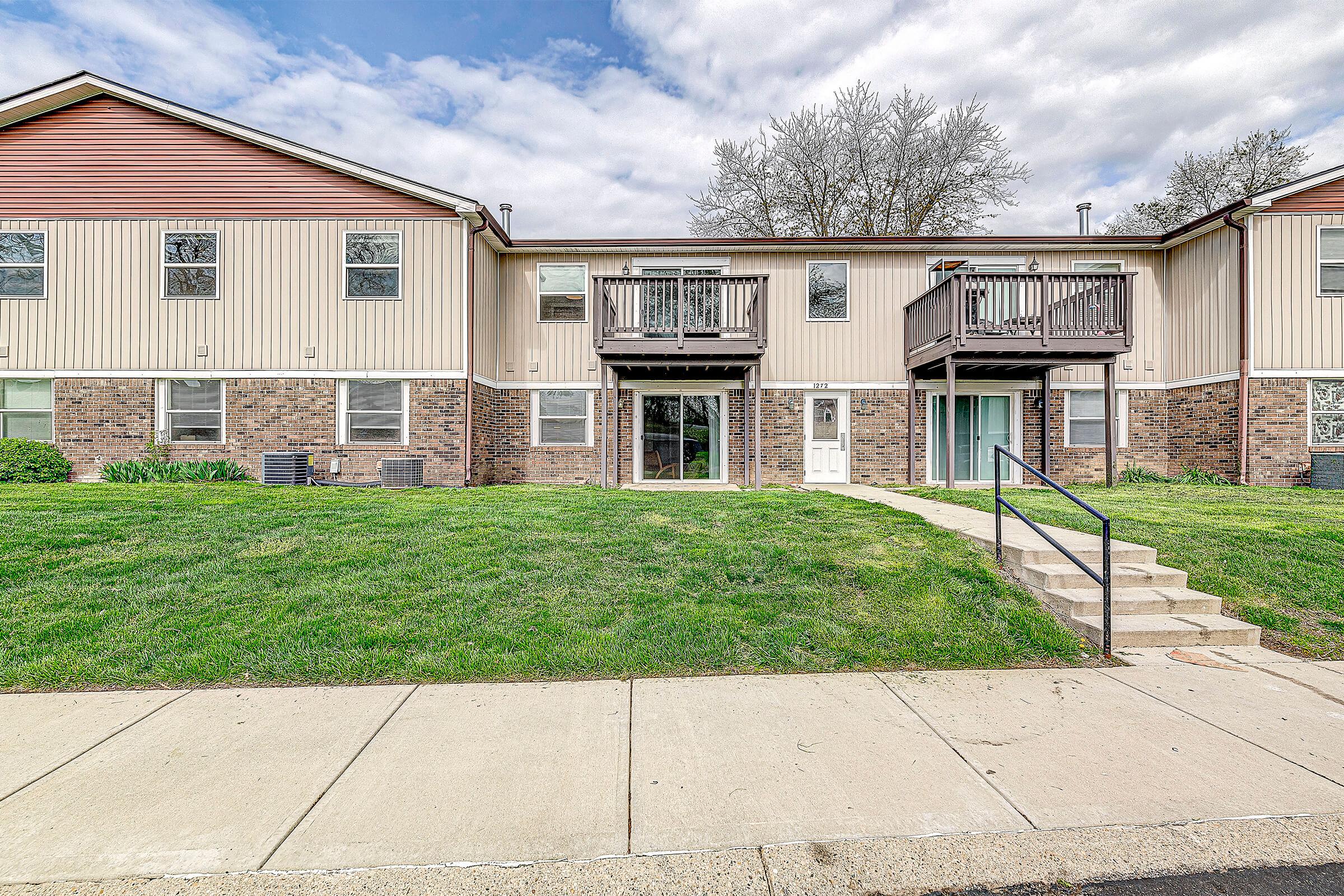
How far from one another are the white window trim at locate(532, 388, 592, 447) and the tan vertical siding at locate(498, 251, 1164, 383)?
274mm

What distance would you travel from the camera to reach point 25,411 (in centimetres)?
1191

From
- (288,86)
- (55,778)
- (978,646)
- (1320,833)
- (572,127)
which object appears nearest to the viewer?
(1320,833)

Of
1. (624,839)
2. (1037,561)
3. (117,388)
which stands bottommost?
(624,839)

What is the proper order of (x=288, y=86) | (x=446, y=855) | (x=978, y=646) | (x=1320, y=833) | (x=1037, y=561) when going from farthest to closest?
(x=288, y=86)
(x=1037, y=561)
(x=978, y=646)
(x=1320, y=833)
(x=446, y=855)

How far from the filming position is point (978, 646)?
13.7ft

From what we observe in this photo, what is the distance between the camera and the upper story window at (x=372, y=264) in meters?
11.9

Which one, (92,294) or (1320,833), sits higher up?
(92,294)

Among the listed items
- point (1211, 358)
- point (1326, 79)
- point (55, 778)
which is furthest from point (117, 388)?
point (1326, 79)

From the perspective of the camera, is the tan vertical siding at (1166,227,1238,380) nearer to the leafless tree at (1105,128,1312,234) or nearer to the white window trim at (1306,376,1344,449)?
the white window trim at (1306,376,1344,449)

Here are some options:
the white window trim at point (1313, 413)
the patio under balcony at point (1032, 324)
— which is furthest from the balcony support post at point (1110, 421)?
the white window trim at point (1313, 413)

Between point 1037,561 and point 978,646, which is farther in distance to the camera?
point 1037,561

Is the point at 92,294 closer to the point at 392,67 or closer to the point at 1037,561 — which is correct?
the point at 392,67

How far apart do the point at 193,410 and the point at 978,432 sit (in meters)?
15.8

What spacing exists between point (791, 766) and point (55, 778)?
3179 mm
